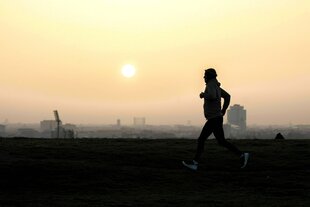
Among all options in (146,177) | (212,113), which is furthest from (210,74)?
(146,177)

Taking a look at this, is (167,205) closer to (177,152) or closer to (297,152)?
(177,152)

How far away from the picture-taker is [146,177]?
1140 centimetres

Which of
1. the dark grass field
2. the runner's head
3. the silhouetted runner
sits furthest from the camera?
the runner's head

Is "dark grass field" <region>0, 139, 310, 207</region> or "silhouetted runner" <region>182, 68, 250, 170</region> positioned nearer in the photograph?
"dark grass field" <region>0, 139, 310, 207</region>

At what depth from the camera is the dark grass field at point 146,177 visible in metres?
9.37

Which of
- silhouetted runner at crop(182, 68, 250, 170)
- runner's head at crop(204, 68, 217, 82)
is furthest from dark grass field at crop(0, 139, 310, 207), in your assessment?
runner's head at crop(204, 68, 217, 82)

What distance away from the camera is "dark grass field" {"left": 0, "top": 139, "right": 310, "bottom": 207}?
9367 mm

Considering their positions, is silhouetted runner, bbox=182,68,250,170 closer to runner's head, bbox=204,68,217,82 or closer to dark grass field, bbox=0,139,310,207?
runner's head, bbox=204,68,217,82

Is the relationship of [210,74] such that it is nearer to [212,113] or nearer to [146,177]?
[212,113]

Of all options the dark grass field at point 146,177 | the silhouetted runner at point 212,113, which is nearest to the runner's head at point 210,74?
the silhouetted runner at point 212,113

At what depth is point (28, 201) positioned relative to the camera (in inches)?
360

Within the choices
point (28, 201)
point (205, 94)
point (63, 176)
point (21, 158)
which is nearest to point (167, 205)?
point (28, 201)

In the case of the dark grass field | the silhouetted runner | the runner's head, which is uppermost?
the runner's head

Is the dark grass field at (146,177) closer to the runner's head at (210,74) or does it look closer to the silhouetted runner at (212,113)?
the silhouetted runner at (212,113)
